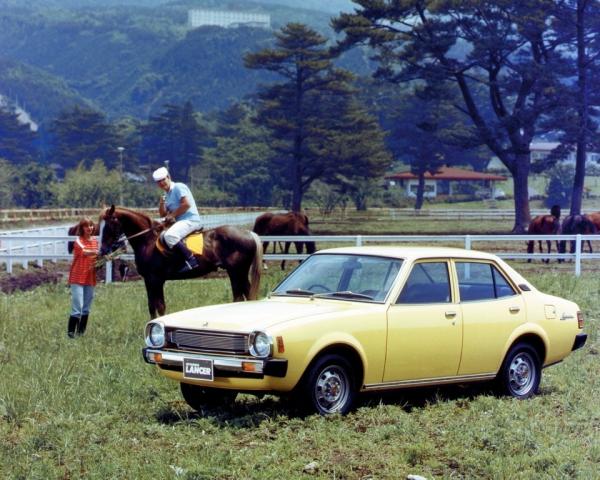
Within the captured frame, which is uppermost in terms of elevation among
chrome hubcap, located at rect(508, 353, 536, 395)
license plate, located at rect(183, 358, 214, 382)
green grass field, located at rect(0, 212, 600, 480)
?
license plate, located at rect(183, 358, 214, 382)

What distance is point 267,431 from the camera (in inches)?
352

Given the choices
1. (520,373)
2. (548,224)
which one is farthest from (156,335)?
(548,224)

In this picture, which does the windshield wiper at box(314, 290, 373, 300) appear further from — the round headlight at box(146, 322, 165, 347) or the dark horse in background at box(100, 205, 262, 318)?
the dark horse in background at box(100, 205, 262, 318)

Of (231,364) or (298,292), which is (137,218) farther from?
(231,364)

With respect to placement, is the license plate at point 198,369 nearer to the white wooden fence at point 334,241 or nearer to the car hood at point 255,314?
the car hood at point 255,314

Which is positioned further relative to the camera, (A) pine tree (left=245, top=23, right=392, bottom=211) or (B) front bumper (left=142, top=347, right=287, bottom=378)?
(A) pine tree (left=245, top=23, right=392, bottom=211)

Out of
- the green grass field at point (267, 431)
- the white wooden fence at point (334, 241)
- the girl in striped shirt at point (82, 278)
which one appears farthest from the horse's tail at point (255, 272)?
the white wooden fence at point (334, 241)

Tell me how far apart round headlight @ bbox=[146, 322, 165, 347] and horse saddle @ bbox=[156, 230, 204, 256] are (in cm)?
515

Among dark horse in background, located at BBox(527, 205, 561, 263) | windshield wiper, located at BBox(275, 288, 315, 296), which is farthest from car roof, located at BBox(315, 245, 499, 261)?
dark horse in background, located at BBox(527, 205, 561, 263)

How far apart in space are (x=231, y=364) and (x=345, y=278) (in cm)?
184

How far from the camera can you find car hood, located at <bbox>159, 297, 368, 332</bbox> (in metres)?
9.25

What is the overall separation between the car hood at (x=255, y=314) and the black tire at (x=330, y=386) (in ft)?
1.46

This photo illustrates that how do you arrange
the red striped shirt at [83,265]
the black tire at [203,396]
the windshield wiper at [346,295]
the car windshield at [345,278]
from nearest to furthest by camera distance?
the black tire at [203,396]
the windshield wiper at [346,295]
the car windshield at [345,278]
the red striped shirt at [83,265]

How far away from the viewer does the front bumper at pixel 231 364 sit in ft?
29.2
